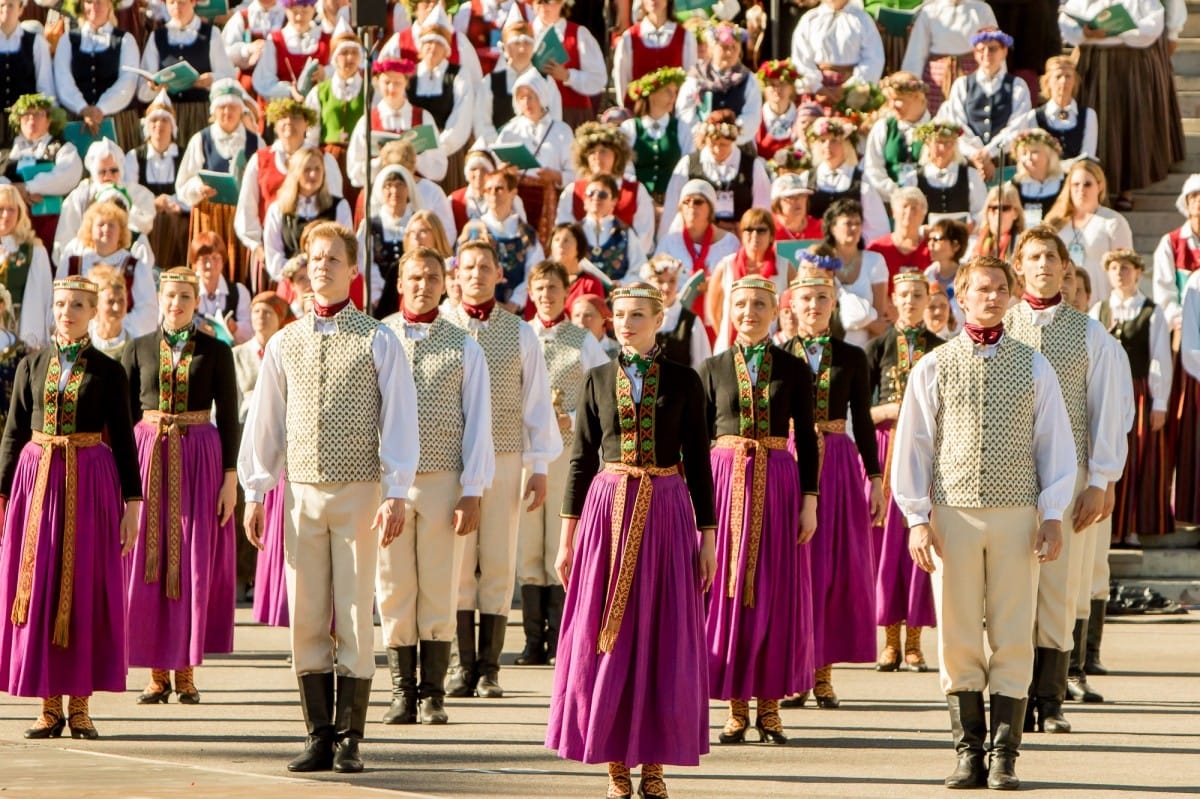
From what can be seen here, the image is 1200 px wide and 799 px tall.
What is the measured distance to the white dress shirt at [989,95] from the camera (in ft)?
49.7

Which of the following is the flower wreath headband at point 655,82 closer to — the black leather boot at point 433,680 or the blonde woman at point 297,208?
the blonde woman at point 297,208

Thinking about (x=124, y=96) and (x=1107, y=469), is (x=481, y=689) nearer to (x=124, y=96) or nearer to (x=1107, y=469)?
(x=1107, y=469)

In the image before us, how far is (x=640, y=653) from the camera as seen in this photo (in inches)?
296

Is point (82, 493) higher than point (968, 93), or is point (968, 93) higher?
point (968, 93)

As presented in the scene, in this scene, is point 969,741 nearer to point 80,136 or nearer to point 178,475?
point 178,475

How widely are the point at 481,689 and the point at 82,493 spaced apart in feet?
6.51

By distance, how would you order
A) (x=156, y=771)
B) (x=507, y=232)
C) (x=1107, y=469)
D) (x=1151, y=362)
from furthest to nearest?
1. (x=507, y=232)
2. (x=1151, y=362)
3. (x=1107, y=469)
4. (x=156, y=771)

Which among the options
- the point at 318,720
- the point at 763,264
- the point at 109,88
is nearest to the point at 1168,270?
the point at 763,264

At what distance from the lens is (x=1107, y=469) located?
8.38 m

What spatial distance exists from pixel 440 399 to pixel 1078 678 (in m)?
2.94

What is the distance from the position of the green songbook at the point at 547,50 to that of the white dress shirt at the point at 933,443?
872 centimetres

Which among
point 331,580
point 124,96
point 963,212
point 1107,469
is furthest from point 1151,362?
point 124,96

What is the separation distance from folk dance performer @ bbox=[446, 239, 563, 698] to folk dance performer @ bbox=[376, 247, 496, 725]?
0.71 m

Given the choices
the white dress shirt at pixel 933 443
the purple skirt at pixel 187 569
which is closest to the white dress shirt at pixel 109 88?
the purple skirt at pixel 187 569
